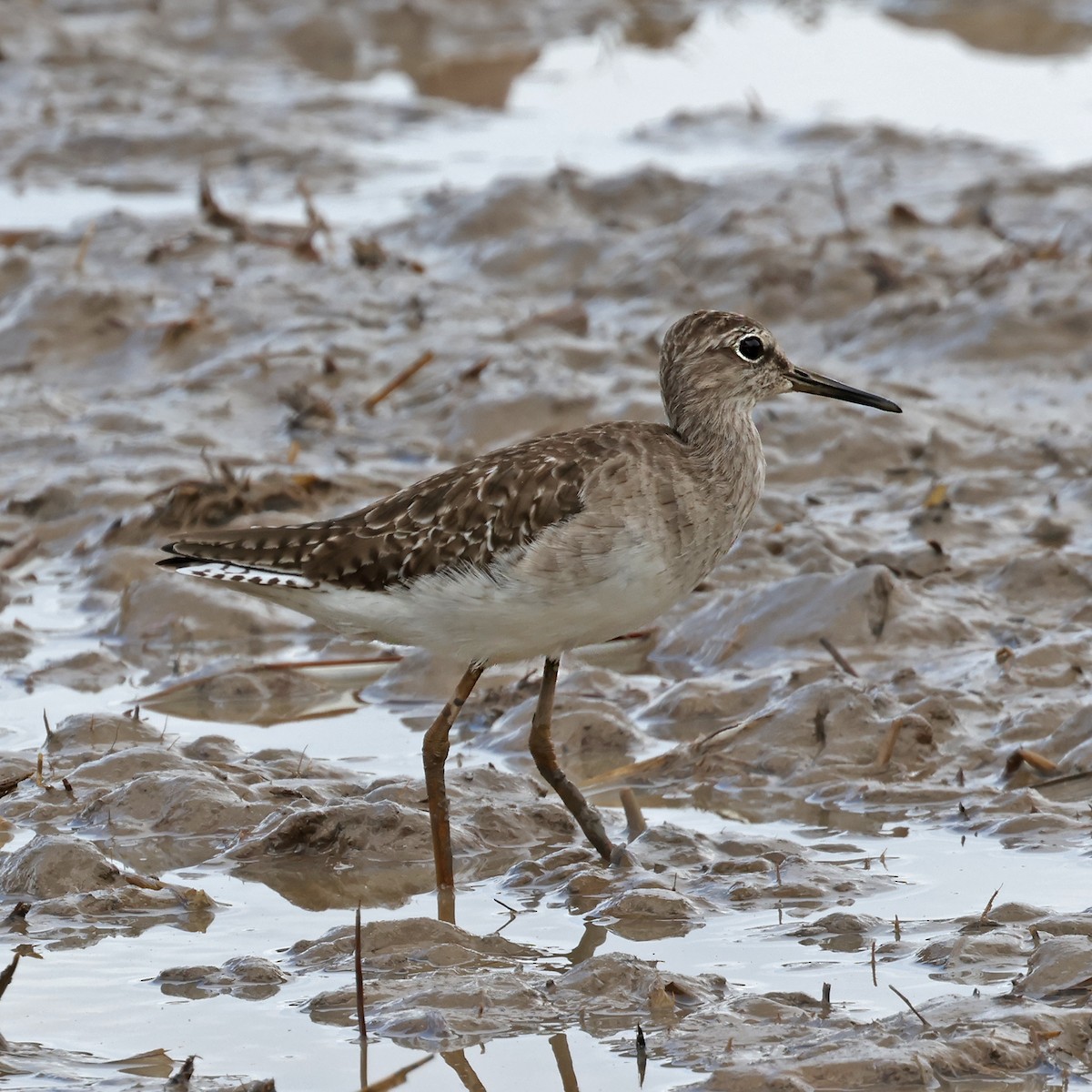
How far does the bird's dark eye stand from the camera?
7000mm

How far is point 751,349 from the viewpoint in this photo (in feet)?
23.0

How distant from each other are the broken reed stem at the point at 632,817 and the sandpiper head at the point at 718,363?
140 cm

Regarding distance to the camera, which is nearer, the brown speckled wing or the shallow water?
the brown speckled wing

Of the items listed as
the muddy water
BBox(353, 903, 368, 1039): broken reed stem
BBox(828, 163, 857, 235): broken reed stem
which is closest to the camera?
BBox(353, 903, 368, 1039): broken reed stem

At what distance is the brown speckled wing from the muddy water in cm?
87

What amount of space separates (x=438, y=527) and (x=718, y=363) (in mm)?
1304

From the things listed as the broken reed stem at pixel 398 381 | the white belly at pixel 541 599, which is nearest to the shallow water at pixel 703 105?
A: the broken reed stem at pixel 398 381

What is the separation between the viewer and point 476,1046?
200 inches

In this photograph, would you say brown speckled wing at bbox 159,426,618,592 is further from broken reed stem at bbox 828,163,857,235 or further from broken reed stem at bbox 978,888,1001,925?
broken reed stem at bbox 828,163,857,235

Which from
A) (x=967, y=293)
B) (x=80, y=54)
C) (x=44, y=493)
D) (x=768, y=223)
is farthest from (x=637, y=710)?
(x=80, y=54)

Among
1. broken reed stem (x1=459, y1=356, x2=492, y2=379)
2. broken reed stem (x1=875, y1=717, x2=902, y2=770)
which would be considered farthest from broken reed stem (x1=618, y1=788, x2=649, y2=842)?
broken reed stem (x1=459, y1=356, x2=492, y2=379)

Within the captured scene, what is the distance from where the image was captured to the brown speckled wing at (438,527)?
6.29m

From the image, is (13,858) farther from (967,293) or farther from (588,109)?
(588,109)

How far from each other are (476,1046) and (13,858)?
1.95 metres
